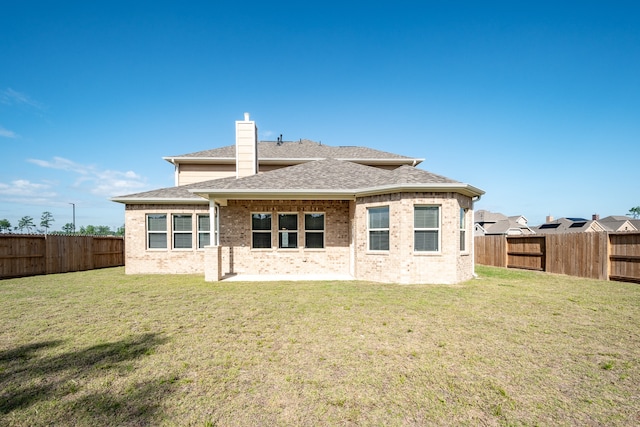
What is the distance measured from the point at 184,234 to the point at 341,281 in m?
7.29

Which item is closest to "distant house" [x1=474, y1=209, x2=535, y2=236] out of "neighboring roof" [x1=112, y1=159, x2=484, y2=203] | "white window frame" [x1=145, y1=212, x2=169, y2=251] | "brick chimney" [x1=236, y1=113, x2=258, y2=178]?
"neighboring roof" [x1=112, y1=159, x2=484, y2=203]

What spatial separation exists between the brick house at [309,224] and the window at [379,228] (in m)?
0.04

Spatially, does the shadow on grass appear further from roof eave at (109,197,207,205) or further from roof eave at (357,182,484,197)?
roof eave at (109,197,207,205)

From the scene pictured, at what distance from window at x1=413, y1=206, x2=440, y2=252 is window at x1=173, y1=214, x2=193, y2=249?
30.5 feet

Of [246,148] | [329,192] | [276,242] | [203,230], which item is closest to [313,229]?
[276,242]

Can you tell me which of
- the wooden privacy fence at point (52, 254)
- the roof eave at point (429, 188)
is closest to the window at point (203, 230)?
the wooden privacy fence at point (52, 254)

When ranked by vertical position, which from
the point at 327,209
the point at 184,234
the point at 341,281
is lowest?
the point at 341,281

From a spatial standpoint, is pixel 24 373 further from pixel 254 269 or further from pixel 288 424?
pixel 254 269

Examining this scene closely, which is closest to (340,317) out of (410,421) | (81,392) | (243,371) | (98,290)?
(243,371)

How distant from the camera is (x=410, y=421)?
2.84 meters

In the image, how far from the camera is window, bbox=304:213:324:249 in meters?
12.5

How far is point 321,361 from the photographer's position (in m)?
4.14

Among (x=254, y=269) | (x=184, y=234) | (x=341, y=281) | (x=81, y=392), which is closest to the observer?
(x=81, y=392)

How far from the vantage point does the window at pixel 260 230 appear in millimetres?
12555
